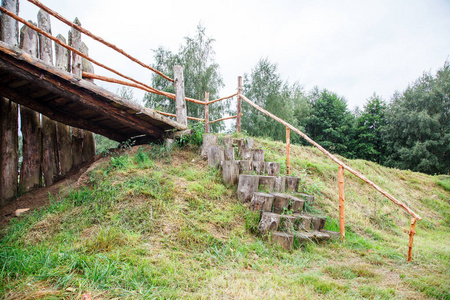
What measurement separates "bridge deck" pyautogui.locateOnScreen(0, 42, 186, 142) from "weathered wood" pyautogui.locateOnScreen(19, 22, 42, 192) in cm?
24

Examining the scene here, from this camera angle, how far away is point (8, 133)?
3982 millimetres

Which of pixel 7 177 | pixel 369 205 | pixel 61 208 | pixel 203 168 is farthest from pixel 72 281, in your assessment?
pixel 369 205

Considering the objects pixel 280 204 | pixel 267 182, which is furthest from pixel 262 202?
pixel 267 182

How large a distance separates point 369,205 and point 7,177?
757 centimetres

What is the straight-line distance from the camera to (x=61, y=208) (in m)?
3.31

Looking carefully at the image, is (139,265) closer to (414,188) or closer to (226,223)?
(226,223)

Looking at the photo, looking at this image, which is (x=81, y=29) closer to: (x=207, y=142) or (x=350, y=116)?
(x=207, y=142)

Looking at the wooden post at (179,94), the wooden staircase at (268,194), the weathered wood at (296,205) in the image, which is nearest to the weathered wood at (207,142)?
the wooden staircase at (268,194)

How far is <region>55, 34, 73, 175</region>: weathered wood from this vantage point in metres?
4.46

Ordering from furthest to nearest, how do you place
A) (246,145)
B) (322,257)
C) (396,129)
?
1. (396,129)
2. (246,145)
3. (322,257)

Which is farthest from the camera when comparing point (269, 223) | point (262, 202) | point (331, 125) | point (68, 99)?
point (331, 125)

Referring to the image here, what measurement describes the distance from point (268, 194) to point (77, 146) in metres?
3.95

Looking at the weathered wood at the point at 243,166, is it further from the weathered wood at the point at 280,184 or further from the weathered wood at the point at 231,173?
the weathered wood at the point at 280,184

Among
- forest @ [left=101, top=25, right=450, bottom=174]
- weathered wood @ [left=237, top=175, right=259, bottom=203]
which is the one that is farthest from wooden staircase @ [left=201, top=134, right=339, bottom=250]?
forest @ [left=101, top=25, right=450, bottom=174]
